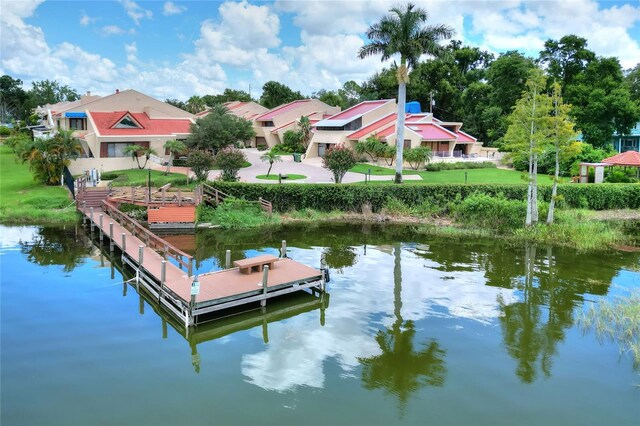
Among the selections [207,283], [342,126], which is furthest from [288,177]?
[207,283]

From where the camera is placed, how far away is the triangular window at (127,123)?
47719 millimetres

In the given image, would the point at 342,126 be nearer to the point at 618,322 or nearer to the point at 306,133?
the point at 306,133

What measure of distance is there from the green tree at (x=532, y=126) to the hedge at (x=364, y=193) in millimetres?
5032

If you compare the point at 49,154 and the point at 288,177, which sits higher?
the point at 49,154

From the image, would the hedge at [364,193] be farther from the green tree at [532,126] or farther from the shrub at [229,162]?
the green tree at [532,126]

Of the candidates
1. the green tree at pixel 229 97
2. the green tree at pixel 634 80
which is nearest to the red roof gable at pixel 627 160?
the green tree at pixel 634 80

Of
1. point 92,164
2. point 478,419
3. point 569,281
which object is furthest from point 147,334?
point 92,164

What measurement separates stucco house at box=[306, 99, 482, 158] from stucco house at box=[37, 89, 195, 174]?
14935 mm

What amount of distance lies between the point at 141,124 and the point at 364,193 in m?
25.3

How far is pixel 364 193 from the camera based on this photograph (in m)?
34.3

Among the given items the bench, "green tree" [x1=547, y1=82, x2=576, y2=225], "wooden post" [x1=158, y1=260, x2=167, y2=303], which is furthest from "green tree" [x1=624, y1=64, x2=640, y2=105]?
"wooden post" [x1=158, y1=260, x2=167, y2=303]

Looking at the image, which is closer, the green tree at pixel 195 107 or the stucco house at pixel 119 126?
the stucco house at pixel 119 126

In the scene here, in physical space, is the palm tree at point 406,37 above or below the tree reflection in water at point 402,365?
above

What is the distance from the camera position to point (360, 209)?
3450cm
